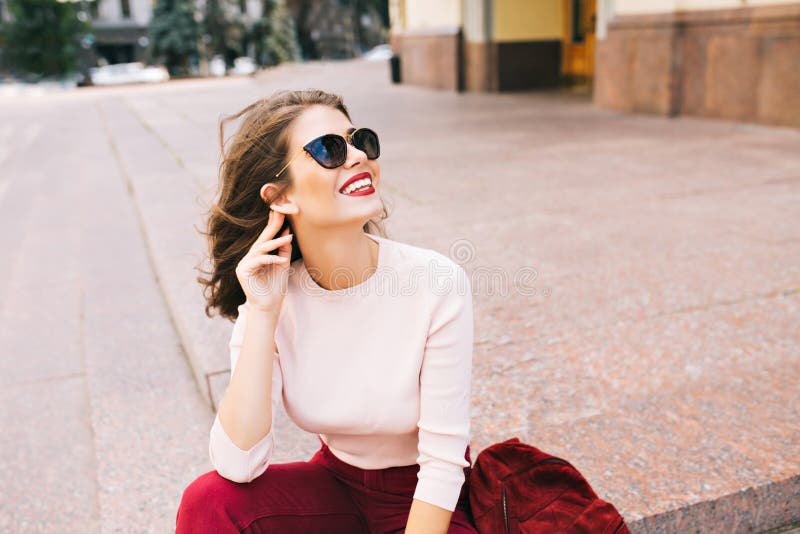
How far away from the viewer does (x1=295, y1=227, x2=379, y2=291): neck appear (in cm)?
180

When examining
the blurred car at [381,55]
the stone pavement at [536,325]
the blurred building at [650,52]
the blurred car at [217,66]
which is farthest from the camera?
the blurred car at [217,66]

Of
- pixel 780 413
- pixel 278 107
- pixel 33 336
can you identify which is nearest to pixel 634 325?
pixel 780 413

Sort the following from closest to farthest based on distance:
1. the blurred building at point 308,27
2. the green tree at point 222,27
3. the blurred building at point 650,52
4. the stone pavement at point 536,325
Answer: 1. the stone pavement at point 536,325
2. the blurred building at point 650,52
3. the green tree at point 222,27
4. the blurred building at point 308,27

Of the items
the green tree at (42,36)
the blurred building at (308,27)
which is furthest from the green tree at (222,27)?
the green tree at (42,36)

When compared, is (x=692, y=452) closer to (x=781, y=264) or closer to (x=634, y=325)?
(x=634, y=325)

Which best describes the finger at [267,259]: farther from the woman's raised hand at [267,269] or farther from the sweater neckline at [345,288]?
the sweater neckline at [345,288]

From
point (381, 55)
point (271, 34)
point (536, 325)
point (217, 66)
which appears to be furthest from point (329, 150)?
point (217, 66)

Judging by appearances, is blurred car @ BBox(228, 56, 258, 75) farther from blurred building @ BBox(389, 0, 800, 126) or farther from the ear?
the ear

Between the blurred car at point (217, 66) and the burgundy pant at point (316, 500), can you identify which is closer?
the burgundy pant at point (316, 500)

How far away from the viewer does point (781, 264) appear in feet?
13.1

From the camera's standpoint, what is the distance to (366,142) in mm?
1749

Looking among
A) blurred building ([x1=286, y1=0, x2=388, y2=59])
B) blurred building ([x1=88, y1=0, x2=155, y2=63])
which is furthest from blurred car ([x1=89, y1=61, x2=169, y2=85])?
blurred building ([x1=88, y1=0, x2=155, y2=63])

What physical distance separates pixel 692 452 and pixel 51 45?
5099 centimetres

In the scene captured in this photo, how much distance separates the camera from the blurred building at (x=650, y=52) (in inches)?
323
